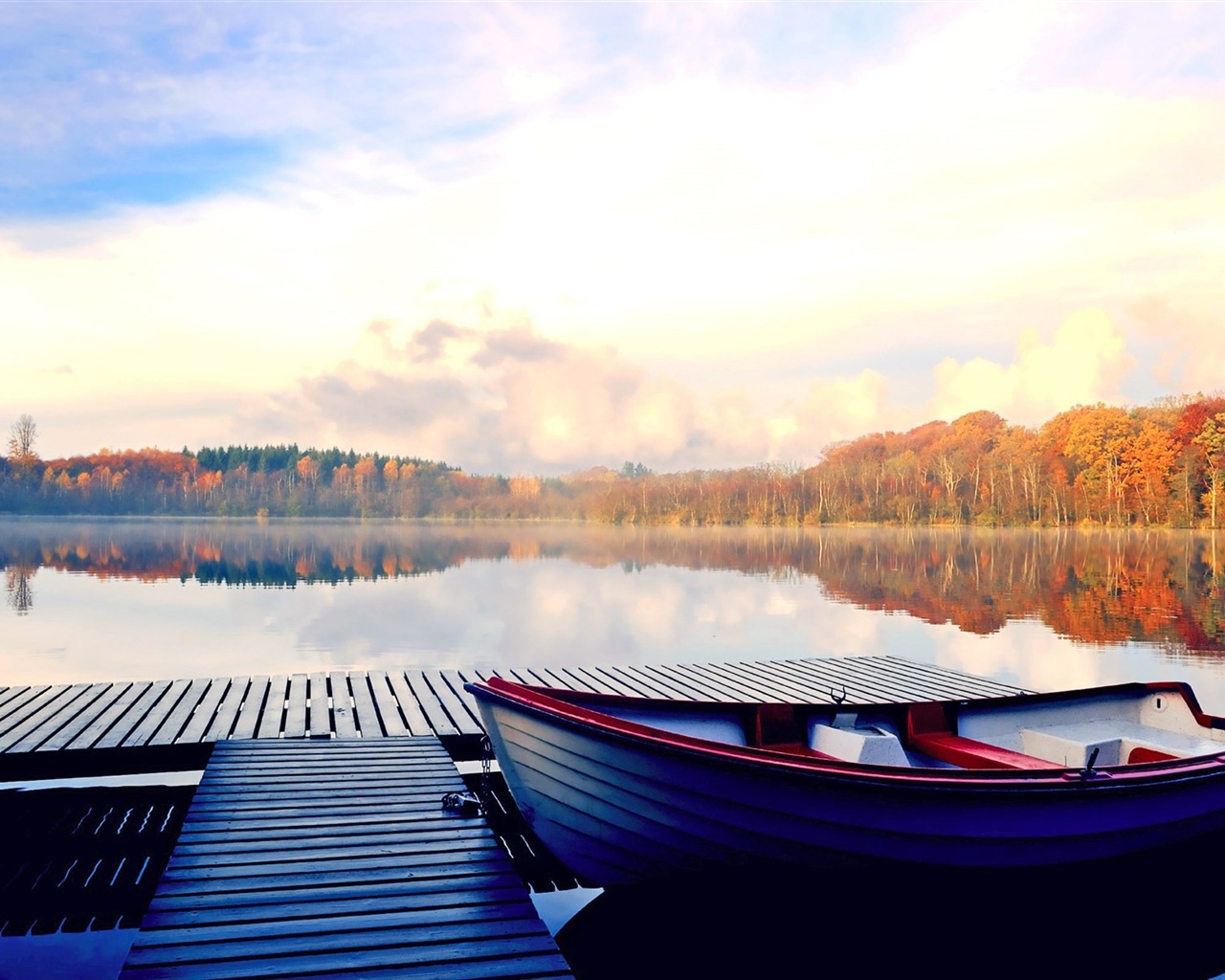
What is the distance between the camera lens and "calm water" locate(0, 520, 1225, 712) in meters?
15.9

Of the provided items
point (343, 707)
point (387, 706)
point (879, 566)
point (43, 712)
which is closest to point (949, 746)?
point (387, 706)

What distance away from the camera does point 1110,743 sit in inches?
247

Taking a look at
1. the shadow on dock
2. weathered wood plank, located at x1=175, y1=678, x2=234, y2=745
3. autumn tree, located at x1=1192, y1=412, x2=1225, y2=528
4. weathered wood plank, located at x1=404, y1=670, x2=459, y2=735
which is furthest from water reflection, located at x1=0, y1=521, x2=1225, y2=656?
weathered wood plank, located at x1=175, y1=678, x2=234, y2=745

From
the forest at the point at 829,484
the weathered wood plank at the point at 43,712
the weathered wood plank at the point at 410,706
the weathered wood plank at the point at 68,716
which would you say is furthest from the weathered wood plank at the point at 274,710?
the forest at the point at 829,484

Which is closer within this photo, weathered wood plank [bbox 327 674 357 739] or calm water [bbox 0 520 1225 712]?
weathered wood plank [bbox 327 674 357 739]

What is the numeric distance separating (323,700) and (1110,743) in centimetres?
629

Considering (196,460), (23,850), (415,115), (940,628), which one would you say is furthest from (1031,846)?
(196,460)

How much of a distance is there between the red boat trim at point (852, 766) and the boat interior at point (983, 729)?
0.32m

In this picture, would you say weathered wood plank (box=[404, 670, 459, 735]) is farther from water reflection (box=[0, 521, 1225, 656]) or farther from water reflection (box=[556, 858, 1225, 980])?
water reflection (box=[0, 521, 1225, 656])

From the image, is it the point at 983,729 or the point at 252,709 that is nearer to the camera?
the point at 983,729

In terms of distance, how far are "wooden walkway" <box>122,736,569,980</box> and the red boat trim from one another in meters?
0.75

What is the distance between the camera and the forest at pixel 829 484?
6169 cm

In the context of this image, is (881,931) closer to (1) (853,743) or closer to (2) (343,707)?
(1) (853,743)

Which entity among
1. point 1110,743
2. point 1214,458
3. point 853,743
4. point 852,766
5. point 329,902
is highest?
point 1214,458
